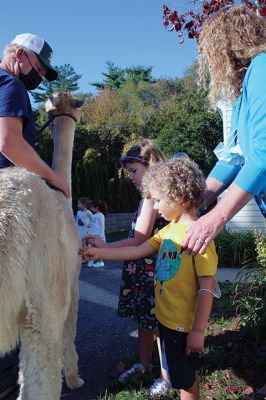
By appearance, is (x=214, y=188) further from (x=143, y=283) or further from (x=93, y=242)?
(x=143, y=283)

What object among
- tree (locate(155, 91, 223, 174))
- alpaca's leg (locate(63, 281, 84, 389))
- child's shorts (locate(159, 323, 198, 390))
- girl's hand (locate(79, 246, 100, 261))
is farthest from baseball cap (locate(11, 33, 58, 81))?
tree (locate(155, 91, 223, 174))

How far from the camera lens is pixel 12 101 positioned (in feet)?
8.75

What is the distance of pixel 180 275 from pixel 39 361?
911mm

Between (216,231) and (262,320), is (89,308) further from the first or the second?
(216,231)

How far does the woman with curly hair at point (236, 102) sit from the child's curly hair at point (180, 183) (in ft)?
0.88

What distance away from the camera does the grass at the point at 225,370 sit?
129 inches


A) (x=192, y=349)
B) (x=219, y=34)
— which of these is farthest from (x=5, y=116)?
(x=192, y=349)

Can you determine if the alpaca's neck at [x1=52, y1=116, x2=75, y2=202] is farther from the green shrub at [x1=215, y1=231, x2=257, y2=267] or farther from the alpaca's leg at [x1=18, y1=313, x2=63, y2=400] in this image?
the green shrub at [x1=215, y1=231, x2=257, y2=267]

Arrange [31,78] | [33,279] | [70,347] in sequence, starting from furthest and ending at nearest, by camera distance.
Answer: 1. [70,347]
2. [31,78]
3. [33,279]

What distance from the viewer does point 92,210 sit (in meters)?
11.6

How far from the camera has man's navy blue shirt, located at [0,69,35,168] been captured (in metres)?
2.65

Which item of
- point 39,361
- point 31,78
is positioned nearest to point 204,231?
point 39,361

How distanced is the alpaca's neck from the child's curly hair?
105cm

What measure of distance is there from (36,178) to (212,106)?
1.29 m
